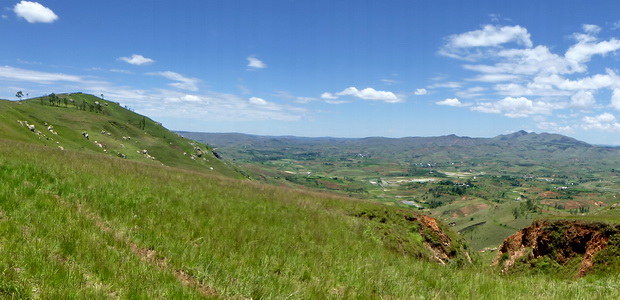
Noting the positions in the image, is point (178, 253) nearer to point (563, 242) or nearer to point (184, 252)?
point (184, 252)

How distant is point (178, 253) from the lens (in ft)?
22.9

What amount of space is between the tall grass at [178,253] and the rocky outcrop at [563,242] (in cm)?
962

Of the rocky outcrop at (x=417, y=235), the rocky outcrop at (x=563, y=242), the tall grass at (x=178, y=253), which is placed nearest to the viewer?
the tall grass at (x=178, y=253)

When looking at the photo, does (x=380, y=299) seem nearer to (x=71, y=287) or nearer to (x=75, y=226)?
(x=71, y=287)

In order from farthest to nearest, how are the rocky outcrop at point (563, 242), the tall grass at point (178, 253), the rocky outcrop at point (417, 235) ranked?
1. the rocky outcrop at point (563, 242)
2. the rocky outcrop at point (417, 235)
3. the tall grass at point (178, 253)

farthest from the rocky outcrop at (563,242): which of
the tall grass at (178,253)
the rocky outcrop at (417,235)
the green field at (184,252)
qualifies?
the tall grass at (178,253)

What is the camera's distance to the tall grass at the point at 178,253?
4883 millimetres

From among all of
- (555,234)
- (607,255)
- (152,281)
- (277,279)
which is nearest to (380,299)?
(277,279)

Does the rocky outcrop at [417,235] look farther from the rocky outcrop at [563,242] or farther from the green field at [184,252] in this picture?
the rocky outcrop at [563,242]

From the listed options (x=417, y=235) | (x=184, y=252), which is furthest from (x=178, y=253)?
(x=417, y=235)

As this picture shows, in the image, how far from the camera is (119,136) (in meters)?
154

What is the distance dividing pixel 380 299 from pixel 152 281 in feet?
13.7

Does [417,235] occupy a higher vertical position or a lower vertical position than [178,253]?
lower

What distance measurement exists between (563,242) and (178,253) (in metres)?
21.4
